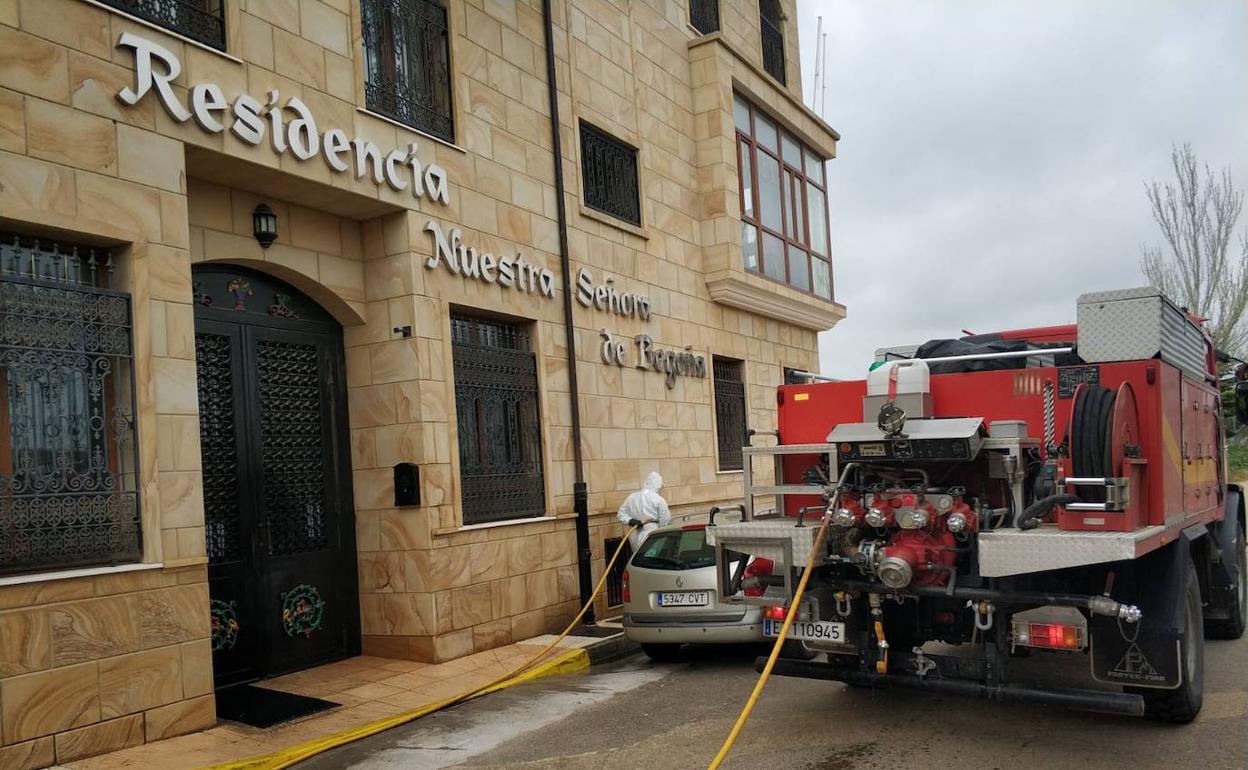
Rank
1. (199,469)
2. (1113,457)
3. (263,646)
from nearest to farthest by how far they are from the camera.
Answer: (1113,457) < (199,469) < (263,646)

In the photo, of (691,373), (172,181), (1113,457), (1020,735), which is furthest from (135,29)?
(691,373)

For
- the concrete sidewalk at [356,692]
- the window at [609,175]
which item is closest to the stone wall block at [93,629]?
the concrete sidewalk at [356,692]

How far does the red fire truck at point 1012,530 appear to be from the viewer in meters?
5.10

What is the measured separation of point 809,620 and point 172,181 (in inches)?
211

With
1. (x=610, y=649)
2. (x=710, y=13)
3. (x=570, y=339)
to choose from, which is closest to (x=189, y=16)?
(x=570, y=339)

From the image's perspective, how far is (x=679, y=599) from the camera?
838 cm

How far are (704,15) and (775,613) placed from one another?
39.8ft

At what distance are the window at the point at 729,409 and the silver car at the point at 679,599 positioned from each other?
597cm

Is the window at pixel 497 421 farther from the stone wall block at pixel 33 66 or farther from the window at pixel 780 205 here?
the window at pixel 780 205

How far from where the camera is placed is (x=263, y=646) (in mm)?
8320

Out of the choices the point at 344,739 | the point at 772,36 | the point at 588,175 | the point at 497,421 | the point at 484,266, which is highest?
the point at 772,36

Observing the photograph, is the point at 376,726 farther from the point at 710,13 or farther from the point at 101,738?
the point at 710,13

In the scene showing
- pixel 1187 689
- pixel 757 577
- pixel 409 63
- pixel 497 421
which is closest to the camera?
pixel 1187 689

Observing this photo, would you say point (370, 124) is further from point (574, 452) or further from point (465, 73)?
point (574, 452)
